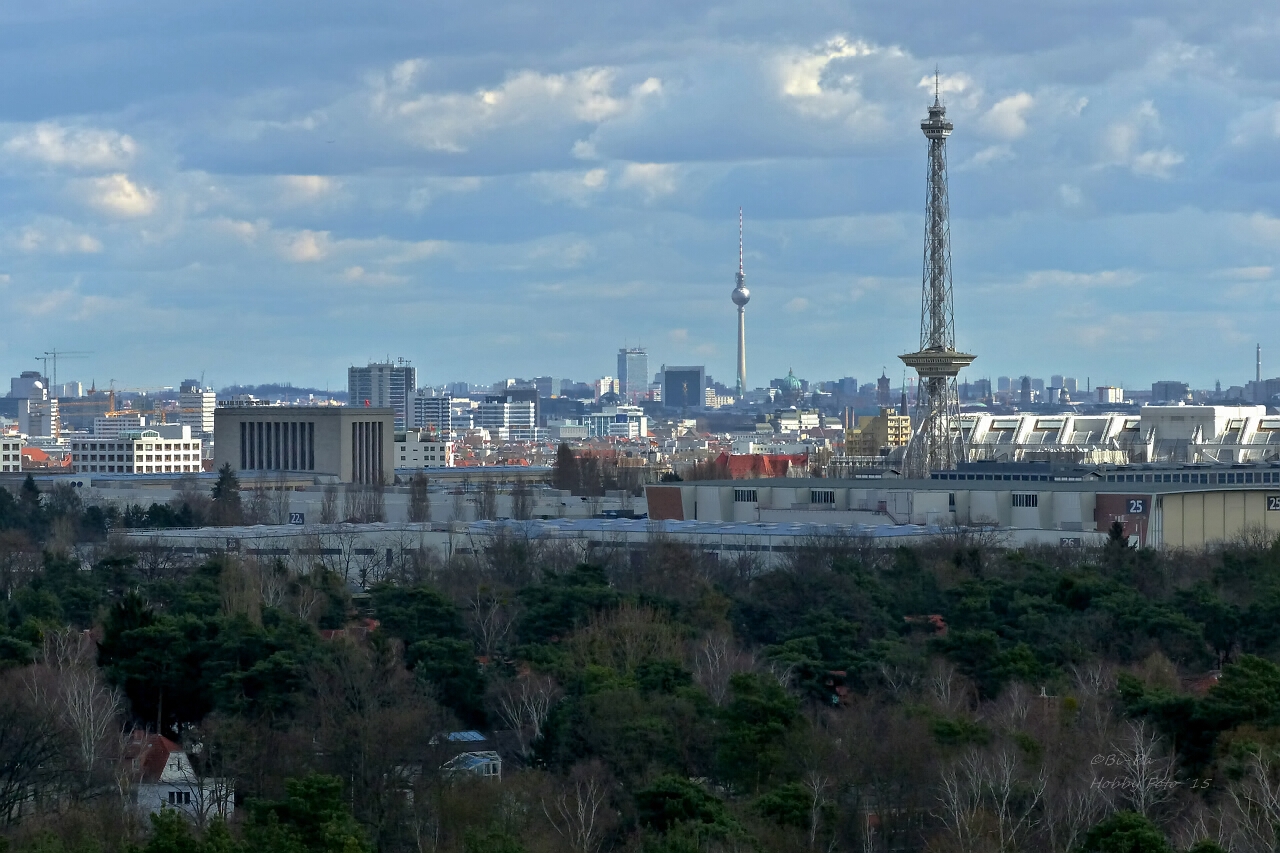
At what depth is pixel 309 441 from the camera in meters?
108

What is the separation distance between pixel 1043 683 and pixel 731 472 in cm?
6548

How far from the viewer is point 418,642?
116ft

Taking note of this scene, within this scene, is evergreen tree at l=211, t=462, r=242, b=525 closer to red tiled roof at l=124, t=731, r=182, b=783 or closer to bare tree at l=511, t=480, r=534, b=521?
bare tree at l=511, t=480, r=534, b=521

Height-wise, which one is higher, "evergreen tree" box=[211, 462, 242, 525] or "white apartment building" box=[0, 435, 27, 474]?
"white apartment building" box=[0, 435, 27, 474]

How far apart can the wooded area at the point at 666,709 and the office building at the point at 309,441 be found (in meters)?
60.6

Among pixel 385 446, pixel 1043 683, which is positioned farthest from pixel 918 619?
pixel 385 446

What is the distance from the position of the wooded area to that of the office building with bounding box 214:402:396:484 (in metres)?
60.6

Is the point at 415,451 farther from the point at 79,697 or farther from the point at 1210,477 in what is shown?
the point at 79,697

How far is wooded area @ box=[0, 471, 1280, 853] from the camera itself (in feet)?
82.1

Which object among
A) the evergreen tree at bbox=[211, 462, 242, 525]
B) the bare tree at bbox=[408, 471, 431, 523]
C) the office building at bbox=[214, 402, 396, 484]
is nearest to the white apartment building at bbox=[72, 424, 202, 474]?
the office building at bbox=[214, 402, 396, 484]

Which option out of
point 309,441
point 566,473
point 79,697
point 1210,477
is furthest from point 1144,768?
point 309,441

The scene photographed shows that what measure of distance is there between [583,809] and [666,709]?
490 centimetres

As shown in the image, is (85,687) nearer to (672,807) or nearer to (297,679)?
(297,679)

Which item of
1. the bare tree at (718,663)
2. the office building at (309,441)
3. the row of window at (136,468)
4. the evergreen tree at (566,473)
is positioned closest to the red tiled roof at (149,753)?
the bare tree at (718,663)
